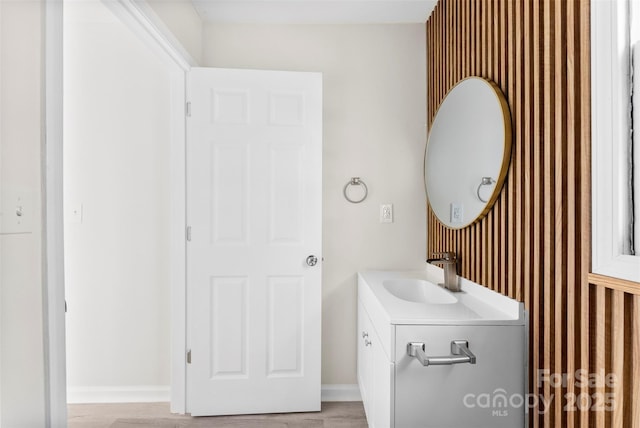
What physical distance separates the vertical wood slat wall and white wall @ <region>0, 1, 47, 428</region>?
1.48 meters

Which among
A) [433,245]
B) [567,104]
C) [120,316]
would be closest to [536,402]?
[567,104]

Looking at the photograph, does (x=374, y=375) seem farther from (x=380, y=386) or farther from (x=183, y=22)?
(x=183, y=22)

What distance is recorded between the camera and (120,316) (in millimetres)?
2322

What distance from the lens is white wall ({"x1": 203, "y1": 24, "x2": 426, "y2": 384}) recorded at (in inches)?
95.1

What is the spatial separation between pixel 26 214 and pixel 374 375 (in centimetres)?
145

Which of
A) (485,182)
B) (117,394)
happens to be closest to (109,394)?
(117,394)

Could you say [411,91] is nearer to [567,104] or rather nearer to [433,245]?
[433,245]

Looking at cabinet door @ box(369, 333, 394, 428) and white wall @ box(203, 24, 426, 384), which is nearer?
cabinet door @ box(369, 333, 394, 428)

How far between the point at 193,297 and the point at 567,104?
2.02m

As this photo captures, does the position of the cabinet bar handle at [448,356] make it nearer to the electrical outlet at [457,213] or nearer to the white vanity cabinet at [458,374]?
the white vanity cabinet at [458,374]

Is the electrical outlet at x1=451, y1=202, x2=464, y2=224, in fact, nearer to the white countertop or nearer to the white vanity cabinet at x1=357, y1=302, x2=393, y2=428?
the white countertop

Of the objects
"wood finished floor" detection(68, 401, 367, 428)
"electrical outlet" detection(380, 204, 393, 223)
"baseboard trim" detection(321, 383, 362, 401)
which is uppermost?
"electrical outlet" detection(380, 204, 393, 223)

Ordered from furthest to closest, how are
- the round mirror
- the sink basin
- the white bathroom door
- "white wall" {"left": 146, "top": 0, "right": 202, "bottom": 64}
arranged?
the white bathroom door → the sink basin → "white wall" {"left": 146, "top": 0, "right": 202, "bottom": 64} → the round mirror

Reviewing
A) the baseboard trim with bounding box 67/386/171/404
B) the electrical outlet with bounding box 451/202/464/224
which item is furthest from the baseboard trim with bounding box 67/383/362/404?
the electrical outlet with bounding box 451/202/464/224
